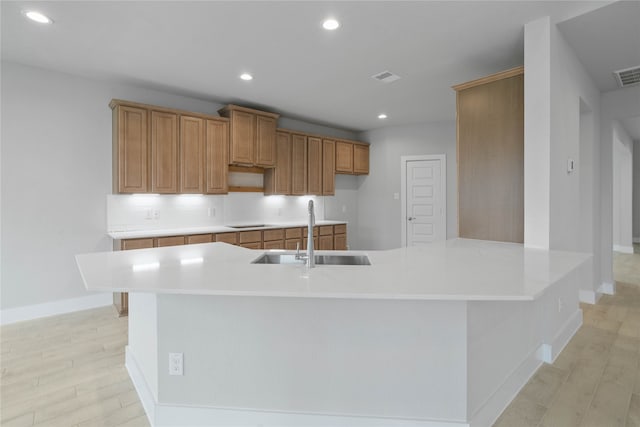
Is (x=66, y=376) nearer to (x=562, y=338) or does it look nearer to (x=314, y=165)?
(x=562, y=338)

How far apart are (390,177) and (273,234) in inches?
112

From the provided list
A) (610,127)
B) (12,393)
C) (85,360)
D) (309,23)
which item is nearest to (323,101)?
(309,23)

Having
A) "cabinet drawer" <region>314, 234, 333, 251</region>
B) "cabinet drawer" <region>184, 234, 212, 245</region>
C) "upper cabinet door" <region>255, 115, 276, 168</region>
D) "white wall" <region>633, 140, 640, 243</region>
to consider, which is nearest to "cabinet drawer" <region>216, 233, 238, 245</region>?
"cabinet drawer" <region>184, 234, 212, 245</region>

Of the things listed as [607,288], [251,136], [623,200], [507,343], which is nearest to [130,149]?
[251,136]

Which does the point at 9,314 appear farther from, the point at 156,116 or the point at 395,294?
the point at 395,294

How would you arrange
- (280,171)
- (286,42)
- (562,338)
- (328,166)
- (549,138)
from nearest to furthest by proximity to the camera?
(549,138) < (562,338) < (286,42) < (280,171) < (328,166)

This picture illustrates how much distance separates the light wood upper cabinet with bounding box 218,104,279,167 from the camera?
477 cm

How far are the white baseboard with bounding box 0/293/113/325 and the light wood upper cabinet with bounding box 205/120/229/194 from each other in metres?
1.79

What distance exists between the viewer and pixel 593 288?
412 cm

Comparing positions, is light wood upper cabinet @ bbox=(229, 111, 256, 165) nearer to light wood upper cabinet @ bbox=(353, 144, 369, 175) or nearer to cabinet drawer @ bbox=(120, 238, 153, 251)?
cabinet drawer @ bbox=(120, 238, 153, 251)

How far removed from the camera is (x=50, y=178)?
376 cm

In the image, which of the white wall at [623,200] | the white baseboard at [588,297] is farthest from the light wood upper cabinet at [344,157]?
the white wall at [623,200]

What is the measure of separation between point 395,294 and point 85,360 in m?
2.63

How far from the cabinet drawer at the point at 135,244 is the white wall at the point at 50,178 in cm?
65
